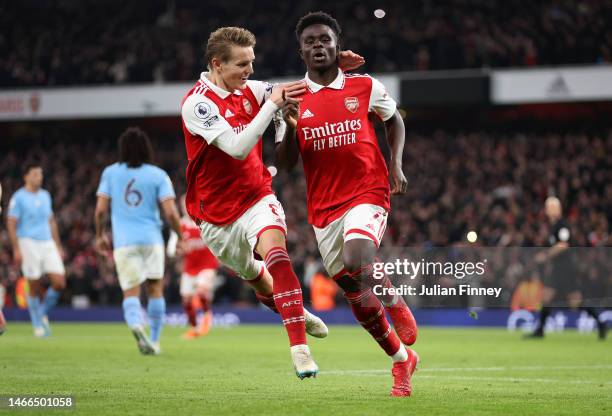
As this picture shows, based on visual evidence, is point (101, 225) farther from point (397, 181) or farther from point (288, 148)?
point (397, 181)

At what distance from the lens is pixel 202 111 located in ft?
22.2

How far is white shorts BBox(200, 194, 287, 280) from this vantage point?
6.91 meters

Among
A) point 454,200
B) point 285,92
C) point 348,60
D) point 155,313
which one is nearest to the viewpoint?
point 285,92

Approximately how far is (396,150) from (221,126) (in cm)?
120

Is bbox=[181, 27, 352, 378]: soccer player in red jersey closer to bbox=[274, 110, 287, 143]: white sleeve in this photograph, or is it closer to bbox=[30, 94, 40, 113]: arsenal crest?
bbox=[274, 110, 287, 143]: white sleeve

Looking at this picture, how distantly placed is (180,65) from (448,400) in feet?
82.3

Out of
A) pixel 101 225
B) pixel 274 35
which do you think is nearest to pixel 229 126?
pixel 101 225

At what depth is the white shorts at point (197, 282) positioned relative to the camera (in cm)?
1686

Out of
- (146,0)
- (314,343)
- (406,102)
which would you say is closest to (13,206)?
(314,343)

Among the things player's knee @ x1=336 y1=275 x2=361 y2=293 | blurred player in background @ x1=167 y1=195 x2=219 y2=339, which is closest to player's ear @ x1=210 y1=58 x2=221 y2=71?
player's knee @ x1=336 y1=275 x2=361 y2=293

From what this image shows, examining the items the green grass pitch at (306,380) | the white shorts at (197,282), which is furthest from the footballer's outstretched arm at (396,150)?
the white shorts at (197,282)

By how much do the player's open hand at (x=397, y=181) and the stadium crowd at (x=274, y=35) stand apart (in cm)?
2089

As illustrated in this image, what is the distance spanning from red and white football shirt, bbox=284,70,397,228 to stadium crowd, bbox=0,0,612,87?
20777 mm

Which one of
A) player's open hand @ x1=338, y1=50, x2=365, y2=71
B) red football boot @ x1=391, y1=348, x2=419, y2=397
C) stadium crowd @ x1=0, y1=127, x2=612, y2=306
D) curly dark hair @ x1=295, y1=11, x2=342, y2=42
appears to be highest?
stadium crowd @ x1=0, y1=127, x2=612, y2=306
